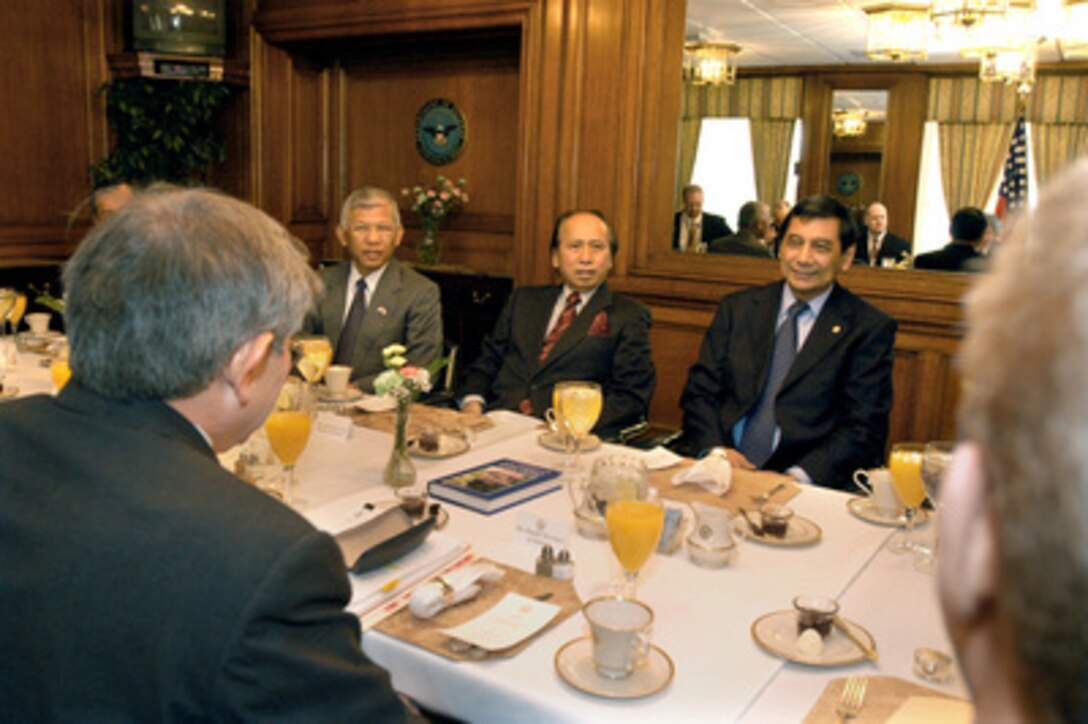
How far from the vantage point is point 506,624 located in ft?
4.44

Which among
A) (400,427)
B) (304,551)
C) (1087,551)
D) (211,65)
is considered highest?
(211,65)

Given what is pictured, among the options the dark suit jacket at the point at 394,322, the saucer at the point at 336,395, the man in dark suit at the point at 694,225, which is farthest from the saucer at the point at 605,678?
the man in dark suit at the point at 694,225

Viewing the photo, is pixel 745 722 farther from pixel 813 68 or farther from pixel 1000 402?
pixel 813 68

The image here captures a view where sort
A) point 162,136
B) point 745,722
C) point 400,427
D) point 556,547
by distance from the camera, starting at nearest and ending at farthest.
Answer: point 745,722 → point 556,547 → point 400,427 → point 162,136

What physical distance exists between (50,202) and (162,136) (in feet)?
2.82

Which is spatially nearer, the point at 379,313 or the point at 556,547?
the point at 556,547

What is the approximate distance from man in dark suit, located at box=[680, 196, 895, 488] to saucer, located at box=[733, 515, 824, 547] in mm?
968

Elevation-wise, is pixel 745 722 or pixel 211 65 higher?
pixel 211 65

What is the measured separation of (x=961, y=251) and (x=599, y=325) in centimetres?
202

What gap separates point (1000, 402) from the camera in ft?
1.20

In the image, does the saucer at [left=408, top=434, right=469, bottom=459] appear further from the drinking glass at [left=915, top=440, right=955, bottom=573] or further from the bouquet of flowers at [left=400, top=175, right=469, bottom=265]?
the bouquet of flowers at [left=400, top=175, right=469, bottom=265]

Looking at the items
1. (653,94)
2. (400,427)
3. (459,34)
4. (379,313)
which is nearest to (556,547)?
(400,427)

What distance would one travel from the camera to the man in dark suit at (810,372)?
9.48 ft

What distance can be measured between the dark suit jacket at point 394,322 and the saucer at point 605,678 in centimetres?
247
